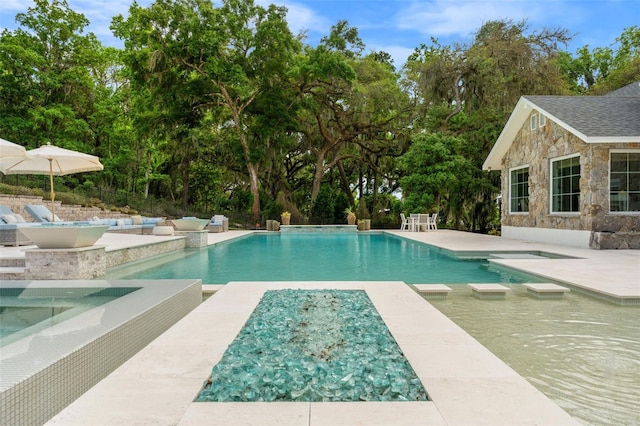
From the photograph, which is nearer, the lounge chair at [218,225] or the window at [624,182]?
the window at [624,182]

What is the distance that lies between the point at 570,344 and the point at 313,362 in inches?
90.0

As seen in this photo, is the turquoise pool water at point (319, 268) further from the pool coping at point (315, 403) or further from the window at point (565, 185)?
the window at point (565, 185)

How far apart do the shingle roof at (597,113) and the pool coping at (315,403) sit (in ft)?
31.3

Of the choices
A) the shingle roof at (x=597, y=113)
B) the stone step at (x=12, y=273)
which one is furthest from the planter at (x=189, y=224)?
the shingle roof at (x=597, y=113)

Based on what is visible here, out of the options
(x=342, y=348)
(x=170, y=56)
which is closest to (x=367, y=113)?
(x=170, y=56)

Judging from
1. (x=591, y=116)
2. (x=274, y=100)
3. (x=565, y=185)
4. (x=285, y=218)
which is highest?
(x=274, y=100)

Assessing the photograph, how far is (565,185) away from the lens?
37.8 ft

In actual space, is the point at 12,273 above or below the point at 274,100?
below

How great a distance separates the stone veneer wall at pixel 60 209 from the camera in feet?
49.7

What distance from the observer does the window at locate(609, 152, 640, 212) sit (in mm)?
10406

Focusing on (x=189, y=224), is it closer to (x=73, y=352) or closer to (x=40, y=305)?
(x=40, y=305)

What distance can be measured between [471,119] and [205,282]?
1546 cm

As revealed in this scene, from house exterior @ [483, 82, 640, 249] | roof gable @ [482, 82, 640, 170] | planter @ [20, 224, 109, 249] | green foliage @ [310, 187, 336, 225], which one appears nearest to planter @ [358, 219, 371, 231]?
green foliage @ [310, 187, 336, 225]

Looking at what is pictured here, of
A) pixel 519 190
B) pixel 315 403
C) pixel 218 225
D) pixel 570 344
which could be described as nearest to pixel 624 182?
pixel 519 190
